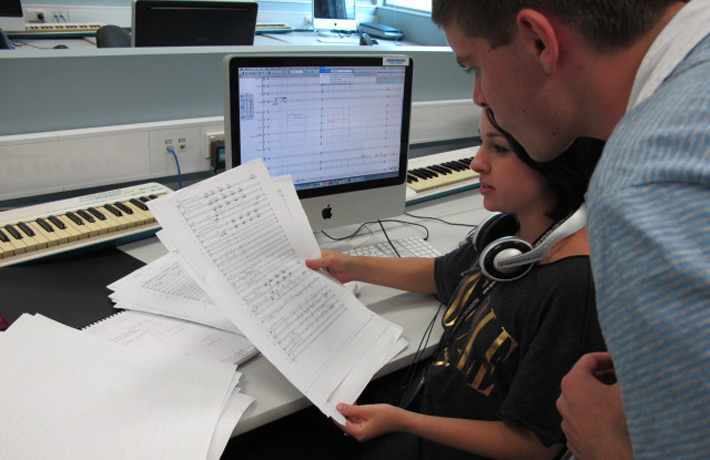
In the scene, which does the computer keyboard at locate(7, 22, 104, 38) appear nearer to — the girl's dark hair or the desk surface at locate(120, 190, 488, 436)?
the desk surface at locate(120, 190, 488, 436)

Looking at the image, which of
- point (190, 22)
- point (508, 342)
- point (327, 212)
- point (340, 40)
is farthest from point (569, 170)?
point (340, 40)

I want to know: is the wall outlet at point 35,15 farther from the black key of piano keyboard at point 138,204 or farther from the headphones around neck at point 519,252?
the headphones around neck at point 519,252

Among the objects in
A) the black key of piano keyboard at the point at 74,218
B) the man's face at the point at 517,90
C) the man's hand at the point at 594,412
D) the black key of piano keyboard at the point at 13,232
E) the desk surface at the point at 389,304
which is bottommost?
the desk surface at the point at 389,304

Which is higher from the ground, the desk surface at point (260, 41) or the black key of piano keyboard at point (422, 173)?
the desk surface at point (260, 41)

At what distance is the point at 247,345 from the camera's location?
1.02m

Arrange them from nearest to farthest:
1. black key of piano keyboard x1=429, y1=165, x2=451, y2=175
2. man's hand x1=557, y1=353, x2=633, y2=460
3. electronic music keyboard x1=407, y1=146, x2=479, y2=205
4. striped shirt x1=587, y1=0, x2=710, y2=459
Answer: striped shirt x1=587, y1=0, x2=710, y2=459
man's hand x1=557, y1=353, x2=633, y2=460
electronic music keyboard x1=407, y1=146, x2=479, y2=205
black key of piano keyboard x1=429, y1=165, x2=451, y2=175

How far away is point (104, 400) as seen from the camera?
839 millimetres

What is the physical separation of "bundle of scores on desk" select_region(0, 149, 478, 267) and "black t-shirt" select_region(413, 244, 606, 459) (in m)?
0.74

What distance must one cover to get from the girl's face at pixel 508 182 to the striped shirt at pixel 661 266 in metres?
0.54

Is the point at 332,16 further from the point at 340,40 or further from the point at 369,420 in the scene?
the point at 369,420

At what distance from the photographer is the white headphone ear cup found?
96cm

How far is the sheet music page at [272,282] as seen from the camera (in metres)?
0.92

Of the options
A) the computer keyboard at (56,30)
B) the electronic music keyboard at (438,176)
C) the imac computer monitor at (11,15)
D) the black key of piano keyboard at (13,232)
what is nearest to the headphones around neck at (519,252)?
the electronic music keyboard at (438,176)

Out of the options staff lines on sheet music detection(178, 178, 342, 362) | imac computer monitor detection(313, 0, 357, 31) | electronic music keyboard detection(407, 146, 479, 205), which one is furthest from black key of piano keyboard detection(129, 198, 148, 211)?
imac computer monitor detection(313, 0, 357, 31)
